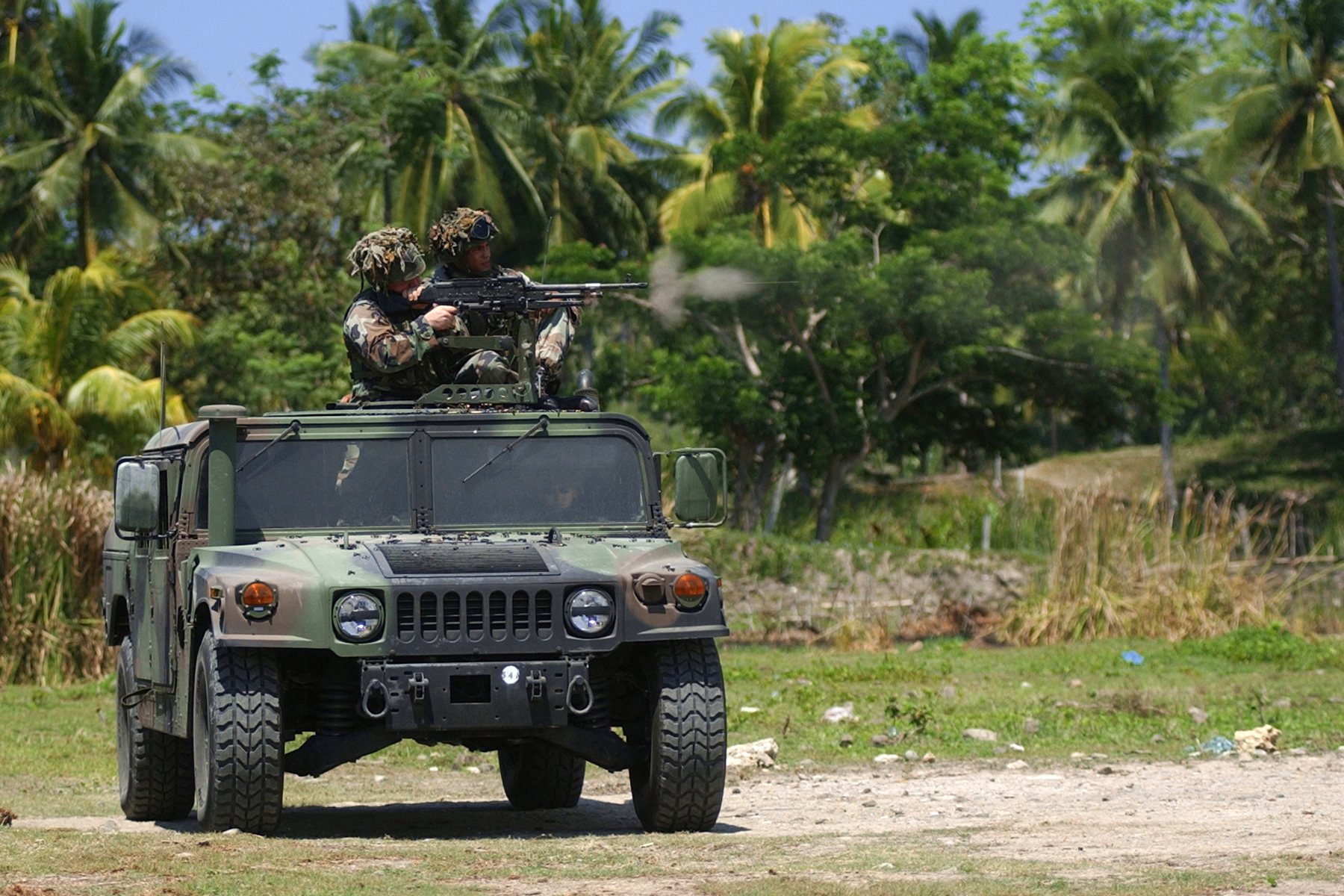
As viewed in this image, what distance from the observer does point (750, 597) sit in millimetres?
25062

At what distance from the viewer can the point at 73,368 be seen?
2766 centimetres

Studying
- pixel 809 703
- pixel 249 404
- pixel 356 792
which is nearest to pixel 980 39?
pixel 249 404

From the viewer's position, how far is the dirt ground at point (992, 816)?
7.47 metres

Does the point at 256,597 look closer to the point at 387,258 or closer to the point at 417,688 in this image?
the point at 417,688

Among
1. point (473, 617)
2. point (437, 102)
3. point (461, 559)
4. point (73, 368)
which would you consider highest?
point (437, 102)

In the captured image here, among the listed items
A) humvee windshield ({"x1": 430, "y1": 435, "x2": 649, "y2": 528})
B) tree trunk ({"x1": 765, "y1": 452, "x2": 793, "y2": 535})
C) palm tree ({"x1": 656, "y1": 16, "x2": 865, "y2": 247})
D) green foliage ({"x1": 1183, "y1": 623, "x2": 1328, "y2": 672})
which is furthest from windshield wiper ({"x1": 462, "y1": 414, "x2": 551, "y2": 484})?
palm tree ({"x1": 656, "y1": 16, "x2": 865, "y2": 247})

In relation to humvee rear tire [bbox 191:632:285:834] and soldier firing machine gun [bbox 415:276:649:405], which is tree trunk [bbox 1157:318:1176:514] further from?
humvee rear tire [bbox 191:632:285:834]

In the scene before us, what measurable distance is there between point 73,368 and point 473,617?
2104 centimetres

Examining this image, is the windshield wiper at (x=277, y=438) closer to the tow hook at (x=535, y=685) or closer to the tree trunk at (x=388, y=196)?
the tow hook at (x=535, y=685)

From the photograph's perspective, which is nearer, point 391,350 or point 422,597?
point 422,597

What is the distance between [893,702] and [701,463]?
565 centimetres

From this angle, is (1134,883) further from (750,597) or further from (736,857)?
(750,597)

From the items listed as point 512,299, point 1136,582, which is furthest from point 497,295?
point 1136,582

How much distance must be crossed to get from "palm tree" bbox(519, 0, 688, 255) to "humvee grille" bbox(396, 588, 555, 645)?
106ft
